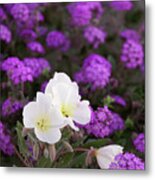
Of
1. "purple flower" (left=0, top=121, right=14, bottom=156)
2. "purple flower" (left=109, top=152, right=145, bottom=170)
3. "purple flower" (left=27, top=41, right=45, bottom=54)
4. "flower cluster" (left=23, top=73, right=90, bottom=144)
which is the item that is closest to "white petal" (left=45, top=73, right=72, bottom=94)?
"flower cluster" (left=23, top=73, right=90, bottom=144)

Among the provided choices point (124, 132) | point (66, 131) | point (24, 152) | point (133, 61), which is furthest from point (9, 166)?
point (133, 61)

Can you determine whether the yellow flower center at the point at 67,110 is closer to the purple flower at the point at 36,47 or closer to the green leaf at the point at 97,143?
the green leaf at the point at 97,143

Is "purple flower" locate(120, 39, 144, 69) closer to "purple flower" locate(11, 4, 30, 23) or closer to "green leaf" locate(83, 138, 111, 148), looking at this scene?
"green leaf" locate(83, 138, 111, 148)

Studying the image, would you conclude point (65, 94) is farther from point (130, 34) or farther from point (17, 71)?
point (130, 34)

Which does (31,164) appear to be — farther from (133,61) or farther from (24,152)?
(133,61)

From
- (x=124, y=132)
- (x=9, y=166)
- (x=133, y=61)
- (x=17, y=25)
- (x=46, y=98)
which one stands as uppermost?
(x=17, y=25)

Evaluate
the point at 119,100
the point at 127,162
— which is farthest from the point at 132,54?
the point at 127,162
